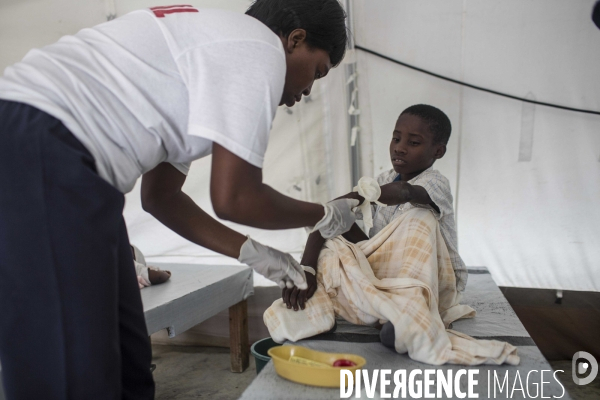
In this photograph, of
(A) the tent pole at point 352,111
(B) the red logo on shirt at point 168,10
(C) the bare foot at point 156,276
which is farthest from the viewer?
(A) the tent pole at point 352,111

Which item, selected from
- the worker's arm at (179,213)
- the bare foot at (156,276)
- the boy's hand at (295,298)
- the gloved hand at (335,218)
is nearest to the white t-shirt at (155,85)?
the worker's arm at (179,213)

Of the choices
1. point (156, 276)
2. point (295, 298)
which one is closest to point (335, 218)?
point (295, 298)

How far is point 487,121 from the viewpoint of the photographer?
2088 mm

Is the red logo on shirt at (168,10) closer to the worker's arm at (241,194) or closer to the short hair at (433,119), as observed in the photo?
the worker's arm at (241,194)

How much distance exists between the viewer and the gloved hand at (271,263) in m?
1.05

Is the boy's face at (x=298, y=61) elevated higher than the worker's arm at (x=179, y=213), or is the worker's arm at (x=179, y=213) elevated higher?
the boy's face at (x=298, y=61)

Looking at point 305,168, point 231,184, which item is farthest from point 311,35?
point 305,168

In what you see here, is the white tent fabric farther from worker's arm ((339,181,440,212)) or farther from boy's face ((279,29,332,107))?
boy's face ((279,29,332,107))

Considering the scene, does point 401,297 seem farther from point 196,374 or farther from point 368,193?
point 196,374

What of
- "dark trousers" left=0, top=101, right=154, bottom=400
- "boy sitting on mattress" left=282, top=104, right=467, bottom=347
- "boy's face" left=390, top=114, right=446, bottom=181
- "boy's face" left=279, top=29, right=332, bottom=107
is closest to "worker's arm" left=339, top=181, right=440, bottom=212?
"boy sitting on mattress" left=282, top=104, right=467, bottom=347

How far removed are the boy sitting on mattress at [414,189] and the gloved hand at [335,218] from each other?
18cm

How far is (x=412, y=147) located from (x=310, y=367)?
98 centimetres

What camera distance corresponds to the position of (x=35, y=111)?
2.29 ft

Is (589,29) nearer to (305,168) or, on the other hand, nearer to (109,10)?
(305,168)
